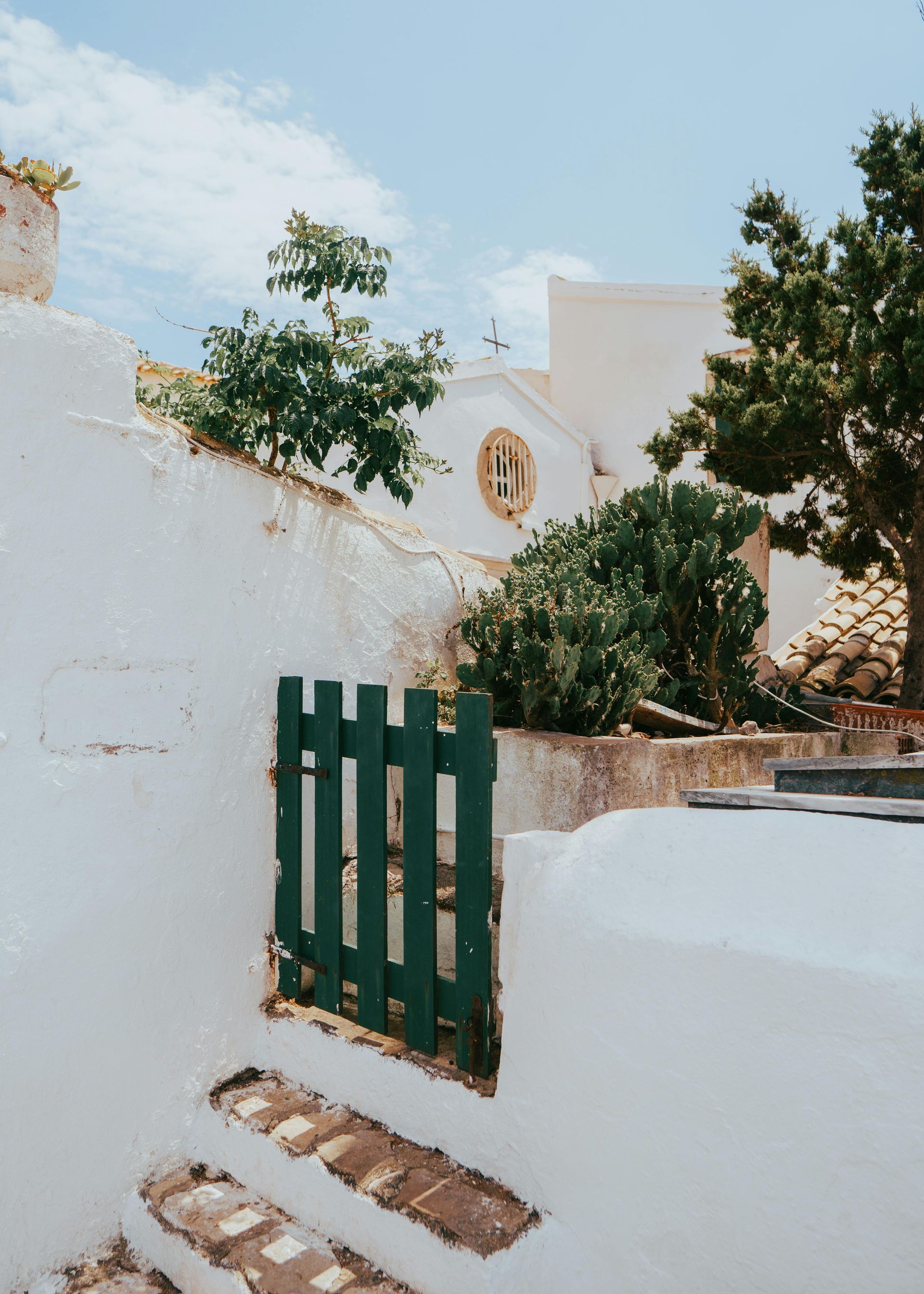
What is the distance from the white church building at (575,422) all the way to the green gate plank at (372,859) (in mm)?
5580

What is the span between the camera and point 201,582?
297cm

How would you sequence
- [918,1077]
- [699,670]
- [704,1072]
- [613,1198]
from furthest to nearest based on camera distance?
[699,670], [613,1198], [704,1072], [918,1077]

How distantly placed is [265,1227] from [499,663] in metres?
2.13

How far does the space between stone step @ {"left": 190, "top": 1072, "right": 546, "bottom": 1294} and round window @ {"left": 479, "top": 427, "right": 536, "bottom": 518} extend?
708cm

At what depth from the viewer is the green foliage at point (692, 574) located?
4211 millimetres

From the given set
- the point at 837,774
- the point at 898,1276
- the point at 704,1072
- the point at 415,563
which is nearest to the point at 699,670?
the point at 415,563

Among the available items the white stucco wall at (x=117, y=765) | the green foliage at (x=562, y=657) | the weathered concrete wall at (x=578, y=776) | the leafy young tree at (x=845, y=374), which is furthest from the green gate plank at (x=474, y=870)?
the leafy young tree at (x=845, y=374)

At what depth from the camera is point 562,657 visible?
10.6 ft

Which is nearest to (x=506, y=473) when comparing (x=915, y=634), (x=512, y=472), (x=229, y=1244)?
(x=512, y=472)

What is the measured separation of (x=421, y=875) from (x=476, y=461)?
22.9 feet

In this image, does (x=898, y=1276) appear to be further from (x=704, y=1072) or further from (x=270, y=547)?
(x=270, y=547)

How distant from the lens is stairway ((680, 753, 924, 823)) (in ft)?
6.90

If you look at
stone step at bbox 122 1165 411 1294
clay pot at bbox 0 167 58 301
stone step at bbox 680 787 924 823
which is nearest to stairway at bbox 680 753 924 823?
stone step at bbox 680 787 924 823

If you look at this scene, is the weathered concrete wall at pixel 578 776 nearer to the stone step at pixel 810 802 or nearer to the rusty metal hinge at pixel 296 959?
the stone step at pixel 810 802
